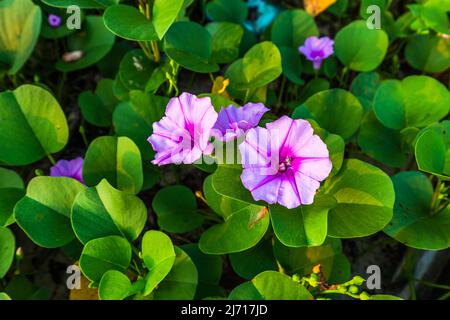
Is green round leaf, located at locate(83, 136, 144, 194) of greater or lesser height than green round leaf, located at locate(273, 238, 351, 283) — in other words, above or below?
above

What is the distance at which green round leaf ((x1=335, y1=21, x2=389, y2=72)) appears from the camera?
1489 mm

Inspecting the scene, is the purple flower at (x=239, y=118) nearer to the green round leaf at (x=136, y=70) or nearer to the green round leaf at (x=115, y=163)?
the green round leaf at (x=115, y=163)

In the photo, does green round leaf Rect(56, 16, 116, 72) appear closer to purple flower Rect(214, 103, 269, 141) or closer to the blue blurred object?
the blue blurred object

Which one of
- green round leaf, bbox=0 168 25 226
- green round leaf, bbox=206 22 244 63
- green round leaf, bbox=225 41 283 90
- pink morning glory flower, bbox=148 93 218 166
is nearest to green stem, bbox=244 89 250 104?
green round leaf, bbox=225 41 283 90

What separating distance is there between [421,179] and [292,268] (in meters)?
0.40

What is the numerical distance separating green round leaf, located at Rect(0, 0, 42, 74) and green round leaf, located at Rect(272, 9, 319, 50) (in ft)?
2.37

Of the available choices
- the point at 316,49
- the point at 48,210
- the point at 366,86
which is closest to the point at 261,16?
the point at 316,49

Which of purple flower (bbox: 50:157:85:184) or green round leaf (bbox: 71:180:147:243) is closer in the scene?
green round leaf (bbox: 71:180:147:243)

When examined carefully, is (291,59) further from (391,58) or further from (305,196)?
(305,196)

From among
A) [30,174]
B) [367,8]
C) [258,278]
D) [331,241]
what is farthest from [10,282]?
[367,8]

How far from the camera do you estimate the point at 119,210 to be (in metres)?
1.12

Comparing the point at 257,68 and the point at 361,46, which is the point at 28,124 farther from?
the point at 361,46

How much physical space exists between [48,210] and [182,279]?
353mm

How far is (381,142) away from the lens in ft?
4.46
